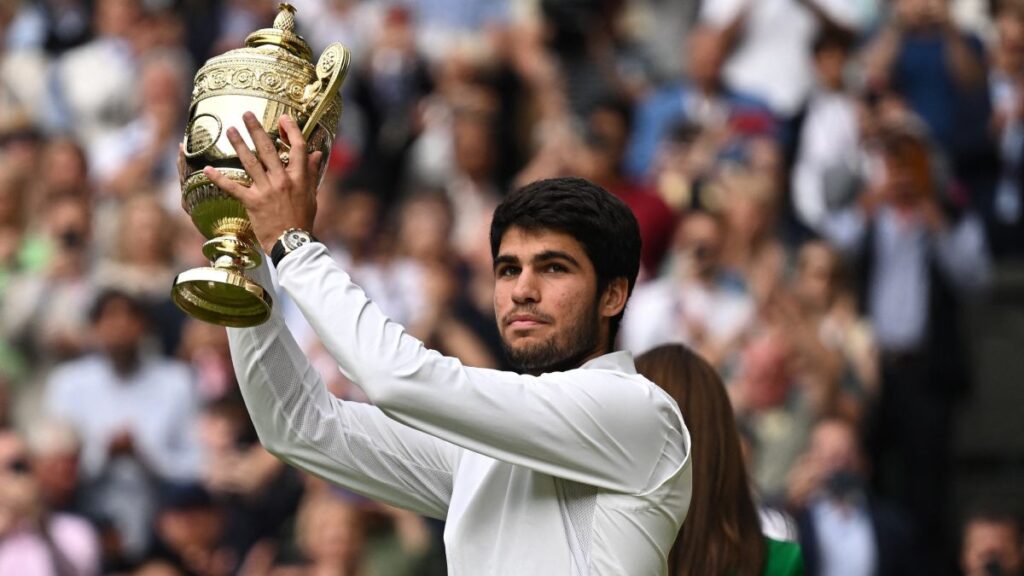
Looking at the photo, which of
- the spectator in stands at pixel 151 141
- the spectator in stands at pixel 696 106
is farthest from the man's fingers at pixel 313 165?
the spectator in stands at pixel 151 141

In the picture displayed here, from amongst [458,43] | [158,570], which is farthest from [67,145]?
[158,570]

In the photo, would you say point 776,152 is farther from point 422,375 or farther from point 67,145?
point 422,375

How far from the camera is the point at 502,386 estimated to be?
3.25m

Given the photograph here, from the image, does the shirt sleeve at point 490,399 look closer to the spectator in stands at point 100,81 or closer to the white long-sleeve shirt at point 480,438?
the white long-sleeve shirt at point 480,438

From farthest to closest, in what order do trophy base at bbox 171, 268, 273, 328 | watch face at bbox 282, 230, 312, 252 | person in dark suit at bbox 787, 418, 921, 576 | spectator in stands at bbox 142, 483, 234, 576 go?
spectator in stands at bbox 142, 483, 234, 576 → person in dark suit at bbox 787, 418, 921, 576 → trophy base at bbox 171, 268, 273, 328 → watch face at bbox 282, 230, 312, 252

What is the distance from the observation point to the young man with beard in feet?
10.5

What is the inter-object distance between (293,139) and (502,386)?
2.06 ft

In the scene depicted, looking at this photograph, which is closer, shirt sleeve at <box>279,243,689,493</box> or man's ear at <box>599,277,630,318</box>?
shirt sleeve at <box>279,243,689,493</box>

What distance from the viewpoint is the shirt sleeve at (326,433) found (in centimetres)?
353

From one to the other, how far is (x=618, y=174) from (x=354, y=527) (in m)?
2.36

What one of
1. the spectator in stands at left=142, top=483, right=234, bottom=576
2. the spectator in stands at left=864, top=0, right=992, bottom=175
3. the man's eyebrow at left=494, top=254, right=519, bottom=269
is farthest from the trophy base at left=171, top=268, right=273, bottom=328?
the spectator in stands at left=864, top=0, right=992, bottom=175

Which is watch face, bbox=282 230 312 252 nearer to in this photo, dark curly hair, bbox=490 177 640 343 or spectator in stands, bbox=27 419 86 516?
dark curly hair, bbox=490 177 640 343

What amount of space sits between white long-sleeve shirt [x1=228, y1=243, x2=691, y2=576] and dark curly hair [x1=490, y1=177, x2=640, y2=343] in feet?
0.65

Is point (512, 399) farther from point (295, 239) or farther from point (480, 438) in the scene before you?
point (295, 239)
